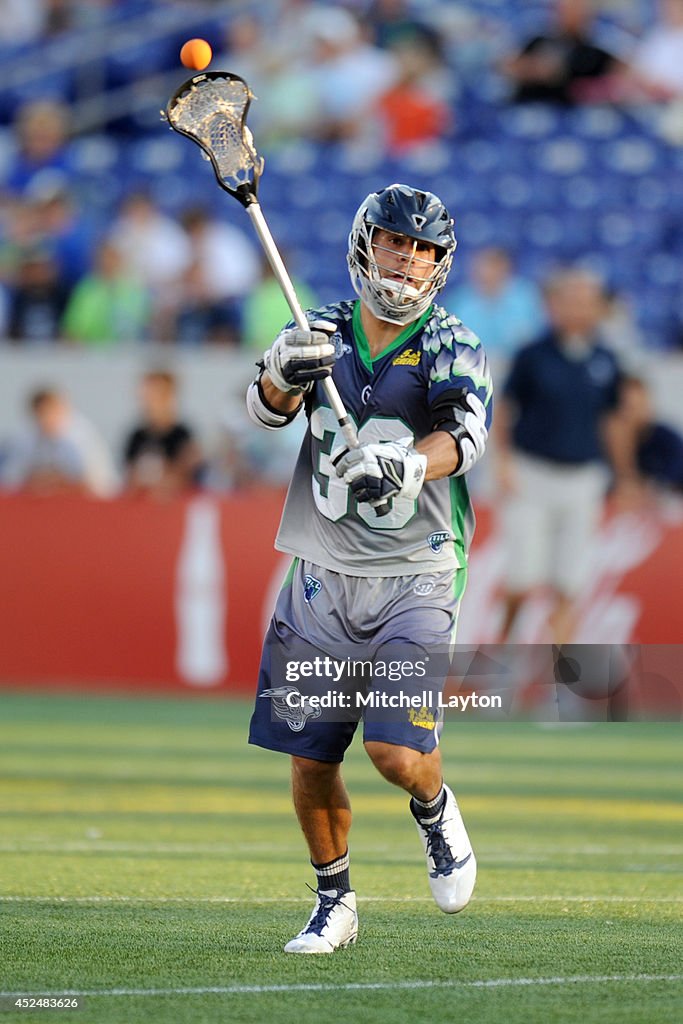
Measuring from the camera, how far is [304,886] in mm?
7113

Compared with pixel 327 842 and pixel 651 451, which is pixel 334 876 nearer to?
pixel 327 842

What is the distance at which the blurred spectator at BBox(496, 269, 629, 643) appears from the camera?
530 inches

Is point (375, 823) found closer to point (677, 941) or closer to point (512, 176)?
point (677, 941)

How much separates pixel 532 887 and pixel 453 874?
1.31 meters

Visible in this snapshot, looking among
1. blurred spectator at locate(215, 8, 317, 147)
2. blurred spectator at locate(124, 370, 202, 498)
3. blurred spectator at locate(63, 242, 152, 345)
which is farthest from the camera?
blurred spectator at locate(215, 8, 317, 147)

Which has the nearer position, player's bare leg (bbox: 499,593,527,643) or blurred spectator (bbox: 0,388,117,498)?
player's bare leg (bbox: 499,593,527,643)

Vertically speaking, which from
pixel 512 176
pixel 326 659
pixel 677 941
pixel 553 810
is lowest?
pixel 512 176

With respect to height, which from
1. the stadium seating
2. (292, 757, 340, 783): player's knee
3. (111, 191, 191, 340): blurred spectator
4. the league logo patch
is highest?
the league logo patch

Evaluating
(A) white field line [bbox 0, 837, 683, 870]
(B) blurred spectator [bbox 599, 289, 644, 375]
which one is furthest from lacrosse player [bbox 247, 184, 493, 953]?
(B) blurred spectator [bbox 599, 289, 644, 375]

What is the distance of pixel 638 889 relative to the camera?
278 inches

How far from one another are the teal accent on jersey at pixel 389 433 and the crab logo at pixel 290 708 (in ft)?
1.38

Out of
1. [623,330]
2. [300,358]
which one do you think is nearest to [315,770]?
[300,358]

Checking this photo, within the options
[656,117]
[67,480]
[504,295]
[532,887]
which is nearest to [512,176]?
[656,117]

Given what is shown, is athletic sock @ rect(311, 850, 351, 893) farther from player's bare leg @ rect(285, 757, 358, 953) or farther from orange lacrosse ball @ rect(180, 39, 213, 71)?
orange lacrosse ball @ rect(180, 39, 213, 71)
